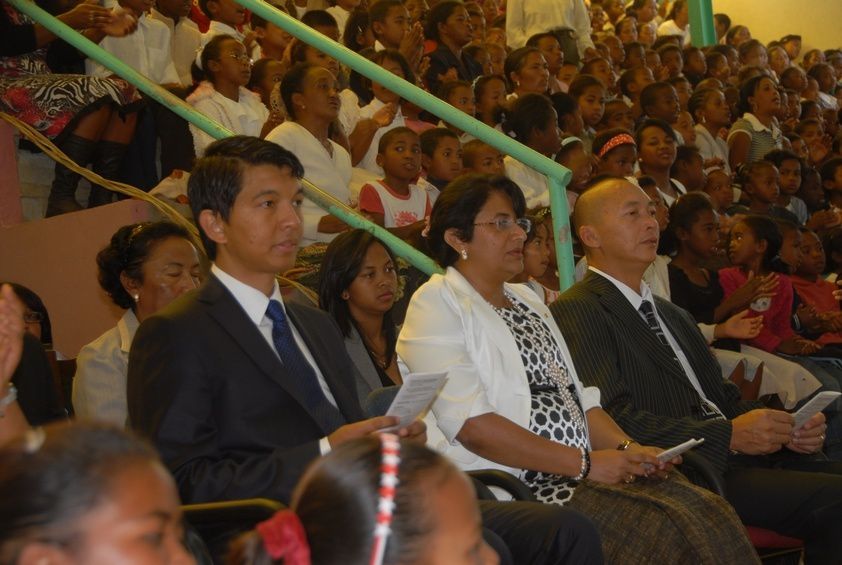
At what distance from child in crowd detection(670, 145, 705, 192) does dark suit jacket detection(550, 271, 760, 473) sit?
13.9 feet

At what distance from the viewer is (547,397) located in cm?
354

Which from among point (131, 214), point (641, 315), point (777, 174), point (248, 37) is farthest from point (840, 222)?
point (131, 214)

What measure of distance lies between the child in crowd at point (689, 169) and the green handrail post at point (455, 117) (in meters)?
3.88

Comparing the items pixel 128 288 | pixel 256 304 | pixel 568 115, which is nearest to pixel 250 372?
pixel 256 304

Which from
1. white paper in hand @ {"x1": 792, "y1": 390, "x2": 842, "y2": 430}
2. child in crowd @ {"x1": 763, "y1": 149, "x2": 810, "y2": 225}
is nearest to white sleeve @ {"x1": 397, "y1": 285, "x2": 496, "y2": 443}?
white paper in hand @ {"x1": 792, "y1": 390, "x2": 842, "y2": 430}

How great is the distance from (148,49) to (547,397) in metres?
3.66

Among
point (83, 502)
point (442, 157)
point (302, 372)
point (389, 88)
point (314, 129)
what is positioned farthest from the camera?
point (442, 157)

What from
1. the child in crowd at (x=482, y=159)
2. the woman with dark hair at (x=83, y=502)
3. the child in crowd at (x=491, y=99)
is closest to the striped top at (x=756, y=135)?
the child in crowd at (x=491, y=99)

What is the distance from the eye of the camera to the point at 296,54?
7.16 meters

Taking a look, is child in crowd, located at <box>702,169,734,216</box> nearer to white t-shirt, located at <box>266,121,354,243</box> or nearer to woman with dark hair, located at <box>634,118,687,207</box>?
woman with dark hair, located at <box>634,118,687,207</box>

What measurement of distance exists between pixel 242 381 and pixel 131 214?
2135 millimetres

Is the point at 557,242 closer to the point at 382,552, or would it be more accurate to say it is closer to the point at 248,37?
the point at 382,552

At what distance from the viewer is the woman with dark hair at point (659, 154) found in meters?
7.59

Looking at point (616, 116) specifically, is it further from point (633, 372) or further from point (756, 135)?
point (633, 372)
